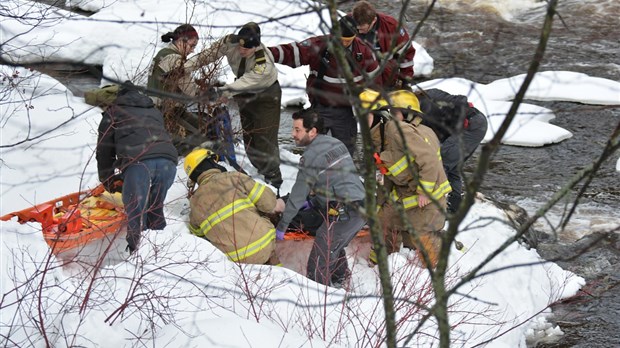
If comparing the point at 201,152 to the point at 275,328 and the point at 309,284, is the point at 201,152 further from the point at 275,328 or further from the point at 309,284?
the point at 275,328

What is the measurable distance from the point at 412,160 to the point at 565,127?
5.86m

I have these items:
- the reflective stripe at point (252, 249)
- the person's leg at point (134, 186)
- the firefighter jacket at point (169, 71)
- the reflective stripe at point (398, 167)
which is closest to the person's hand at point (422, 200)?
the reflective stripe at point (398, 167)

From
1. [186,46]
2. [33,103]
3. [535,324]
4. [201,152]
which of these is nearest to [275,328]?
[201,152]

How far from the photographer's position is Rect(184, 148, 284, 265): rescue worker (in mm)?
6688

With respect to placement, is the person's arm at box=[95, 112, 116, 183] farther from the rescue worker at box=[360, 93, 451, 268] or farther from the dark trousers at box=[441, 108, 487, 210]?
the dark trousers at box=[441, 108, 487, 210]

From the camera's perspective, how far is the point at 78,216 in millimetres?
6473

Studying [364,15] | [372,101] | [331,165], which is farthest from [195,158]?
[372,101]

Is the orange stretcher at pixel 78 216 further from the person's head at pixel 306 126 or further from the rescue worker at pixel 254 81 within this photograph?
the person's head at pixel 306 126

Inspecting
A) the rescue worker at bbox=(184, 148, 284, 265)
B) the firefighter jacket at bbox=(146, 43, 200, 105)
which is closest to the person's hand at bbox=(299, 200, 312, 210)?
the rescue worker at bbox=(184, 148, 284, 265)

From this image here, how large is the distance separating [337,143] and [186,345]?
79.5 inches

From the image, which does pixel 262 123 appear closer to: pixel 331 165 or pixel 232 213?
pixel 232 213

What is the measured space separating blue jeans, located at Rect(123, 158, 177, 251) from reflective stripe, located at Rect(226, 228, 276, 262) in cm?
59

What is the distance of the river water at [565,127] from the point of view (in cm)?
739

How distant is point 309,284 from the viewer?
6258 millimetres
